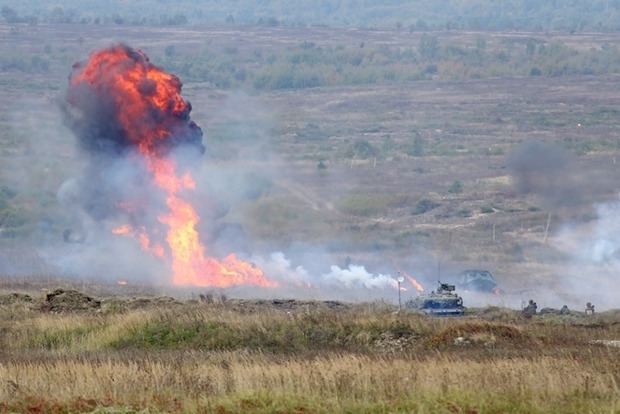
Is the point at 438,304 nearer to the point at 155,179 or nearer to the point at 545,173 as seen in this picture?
the point at 155,179

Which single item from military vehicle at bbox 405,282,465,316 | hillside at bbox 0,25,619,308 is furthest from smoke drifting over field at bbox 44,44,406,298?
military vehicle at bbox 405,282,465,316

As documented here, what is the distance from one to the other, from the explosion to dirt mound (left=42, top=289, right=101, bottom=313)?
17402 mm

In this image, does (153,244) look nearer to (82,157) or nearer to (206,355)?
(82,157)

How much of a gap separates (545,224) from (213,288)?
27.3 metres

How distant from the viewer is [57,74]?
531 feet

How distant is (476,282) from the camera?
59.1 m

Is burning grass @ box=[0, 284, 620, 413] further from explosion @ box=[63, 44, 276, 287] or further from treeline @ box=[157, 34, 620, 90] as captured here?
treeline @ box=[157, 34, 620, 90]

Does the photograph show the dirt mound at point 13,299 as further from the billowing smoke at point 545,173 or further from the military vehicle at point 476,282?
the billowing smoke at point 545,173

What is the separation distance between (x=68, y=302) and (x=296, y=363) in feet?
56.9

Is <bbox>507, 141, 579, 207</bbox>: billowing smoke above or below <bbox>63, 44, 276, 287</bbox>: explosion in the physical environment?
above

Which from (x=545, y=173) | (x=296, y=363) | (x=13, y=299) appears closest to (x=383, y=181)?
(x=545, y=173)

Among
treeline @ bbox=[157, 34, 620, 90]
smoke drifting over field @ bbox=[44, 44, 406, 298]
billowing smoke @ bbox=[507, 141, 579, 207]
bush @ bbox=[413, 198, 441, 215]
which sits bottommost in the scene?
smoke drifting over field @ bbox=[44, 44, 406, 298]

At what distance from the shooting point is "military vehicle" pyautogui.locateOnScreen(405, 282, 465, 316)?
4256 centimetres

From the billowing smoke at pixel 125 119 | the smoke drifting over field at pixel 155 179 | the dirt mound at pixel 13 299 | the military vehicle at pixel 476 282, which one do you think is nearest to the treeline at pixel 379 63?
the smoke drifting over field at pixel 155 179
